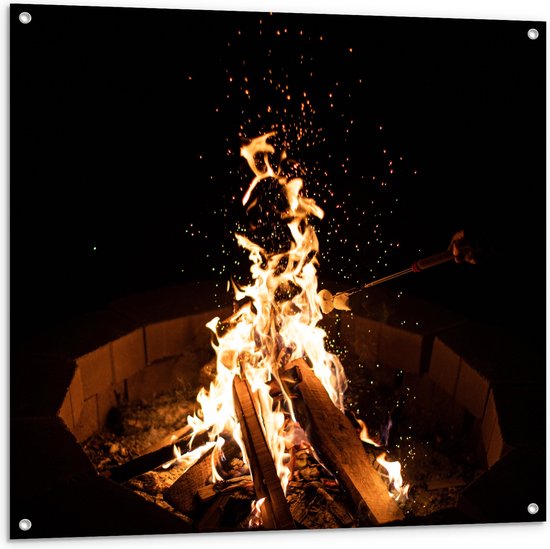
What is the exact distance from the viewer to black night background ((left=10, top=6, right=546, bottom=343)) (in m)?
1.98

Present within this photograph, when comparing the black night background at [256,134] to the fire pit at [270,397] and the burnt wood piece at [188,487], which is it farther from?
the burnt wood piece at [188,487]

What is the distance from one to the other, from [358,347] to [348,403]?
244 millimetres

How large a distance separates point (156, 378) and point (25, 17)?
149cm

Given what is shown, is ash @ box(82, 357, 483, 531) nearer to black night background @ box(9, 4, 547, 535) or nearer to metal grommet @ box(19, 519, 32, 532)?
black night background @ box(9, 4, 547, 535)

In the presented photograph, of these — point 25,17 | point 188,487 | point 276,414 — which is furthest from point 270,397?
point 25,17

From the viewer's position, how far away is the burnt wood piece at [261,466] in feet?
6.11

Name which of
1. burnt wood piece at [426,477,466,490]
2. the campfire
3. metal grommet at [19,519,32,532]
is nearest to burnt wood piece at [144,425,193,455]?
the campfire

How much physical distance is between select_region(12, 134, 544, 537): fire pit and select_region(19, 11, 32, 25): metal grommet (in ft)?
3.11

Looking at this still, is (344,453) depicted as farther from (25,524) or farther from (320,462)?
(25,524)

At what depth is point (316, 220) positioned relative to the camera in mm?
3234

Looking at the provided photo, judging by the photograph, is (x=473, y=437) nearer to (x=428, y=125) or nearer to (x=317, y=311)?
(x=317, y=311)

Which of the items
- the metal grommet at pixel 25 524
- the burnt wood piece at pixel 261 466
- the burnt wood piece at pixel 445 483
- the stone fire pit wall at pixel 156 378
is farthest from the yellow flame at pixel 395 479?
the metal grommet at pixel 25 524

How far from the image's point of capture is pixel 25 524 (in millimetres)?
1743

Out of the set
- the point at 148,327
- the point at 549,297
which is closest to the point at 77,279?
the point at 148,327
